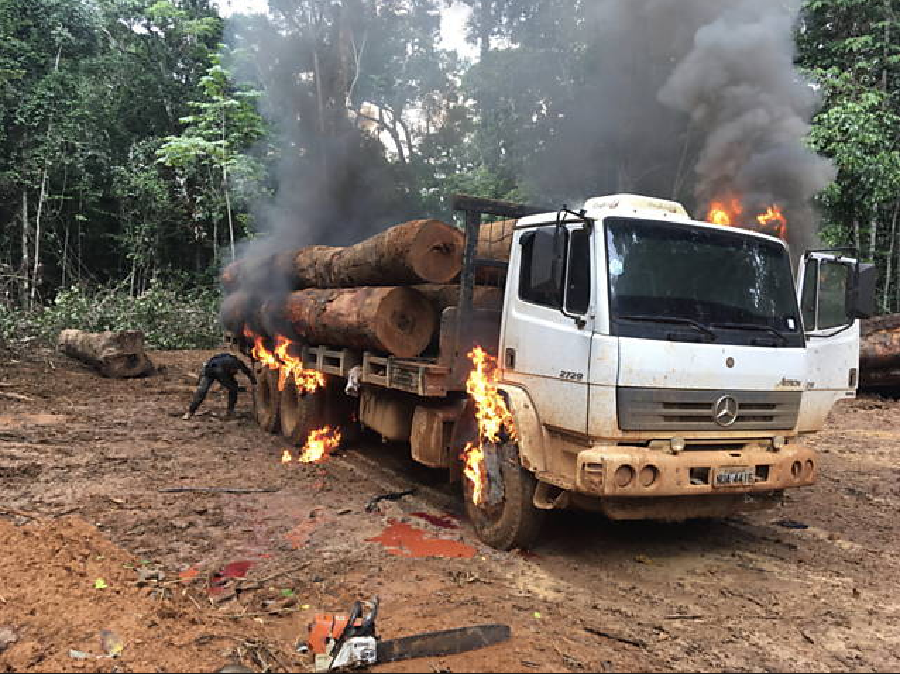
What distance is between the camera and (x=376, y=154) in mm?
15141

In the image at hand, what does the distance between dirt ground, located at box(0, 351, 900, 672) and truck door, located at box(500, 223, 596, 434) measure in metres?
1.23

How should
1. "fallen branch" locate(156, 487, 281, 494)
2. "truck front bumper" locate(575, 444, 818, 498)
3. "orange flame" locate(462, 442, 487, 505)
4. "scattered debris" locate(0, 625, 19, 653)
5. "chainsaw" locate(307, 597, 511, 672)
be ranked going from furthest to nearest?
"fallen branch" locate(156, 487, 281, 494) → "orange flame" locate(462, 442, 487, 505) → "truck front bumper" locate(575, 444, 818, 498) → "scattered debris" locate(0, 625, 19, 653) → "chainsaw" locate(307, 597, 511, 672)

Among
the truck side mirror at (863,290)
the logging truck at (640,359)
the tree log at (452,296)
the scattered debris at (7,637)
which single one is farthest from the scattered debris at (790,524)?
the scattered debris at (7,637)

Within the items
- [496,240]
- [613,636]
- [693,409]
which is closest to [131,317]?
[496,240]

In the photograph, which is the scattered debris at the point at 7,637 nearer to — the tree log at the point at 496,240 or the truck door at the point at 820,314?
the tree log at the point at 496,240

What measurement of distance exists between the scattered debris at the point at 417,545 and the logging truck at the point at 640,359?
26 cm

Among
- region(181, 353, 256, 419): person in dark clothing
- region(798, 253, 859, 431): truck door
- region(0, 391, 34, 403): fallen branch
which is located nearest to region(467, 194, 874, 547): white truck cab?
region(798, 253, 859, 431): truck door

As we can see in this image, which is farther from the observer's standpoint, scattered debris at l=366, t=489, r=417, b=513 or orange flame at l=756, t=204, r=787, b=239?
scattered debris at l=366, t=489, r=417, b=513

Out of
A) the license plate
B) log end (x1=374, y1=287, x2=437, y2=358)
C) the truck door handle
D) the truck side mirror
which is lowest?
the license plate

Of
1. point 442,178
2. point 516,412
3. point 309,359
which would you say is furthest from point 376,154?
point 516,412

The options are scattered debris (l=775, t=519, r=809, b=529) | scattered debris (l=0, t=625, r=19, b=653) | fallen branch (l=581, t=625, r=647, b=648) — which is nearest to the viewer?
scattered debris (l=0, t=625, r=19, b=653)

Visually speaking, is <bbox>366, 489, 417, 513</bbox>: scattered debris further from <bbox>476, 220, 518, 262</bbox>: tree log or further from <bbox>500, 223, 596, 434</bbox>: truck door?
<bbox>476, 220, 518, 262</bbox>: tree log

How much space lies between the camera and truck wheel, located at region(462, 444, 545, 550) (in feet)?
17.1

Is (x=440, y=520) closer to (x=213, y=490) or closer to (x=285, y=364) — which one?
(x=213, y=490)
